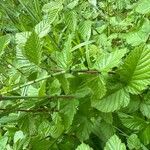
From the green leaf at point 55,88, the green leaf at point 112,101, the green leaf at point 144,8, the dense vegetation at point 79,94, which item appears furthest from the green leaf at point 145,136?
the green leaf at point 144,8

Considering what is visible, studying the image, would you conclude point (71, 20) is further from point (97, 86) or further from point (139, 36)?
point (97, 86)

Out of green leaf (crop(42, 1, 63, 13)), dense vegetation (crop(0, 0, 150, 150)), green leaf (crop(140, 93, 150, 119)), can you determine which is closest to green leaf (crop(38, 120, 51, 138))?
dense vegetation (crop(0, 0, 150, 150))

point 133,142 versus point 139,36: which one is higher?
point 139,36

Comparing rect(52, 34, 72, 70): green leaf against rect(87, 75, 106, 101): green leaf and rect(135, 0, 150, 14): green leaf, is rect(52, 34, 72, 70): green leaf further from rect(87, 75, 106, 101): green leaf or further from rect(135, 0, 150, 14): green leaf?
rect(135, 0, 150, 14): green leaf

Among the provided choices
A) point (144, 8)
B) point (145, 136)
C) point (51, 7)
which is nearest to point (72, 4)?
point (51, 7)

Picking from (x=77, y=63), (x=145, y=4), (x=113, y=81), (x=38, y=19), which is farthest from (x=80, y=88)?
(x=38, y=19)

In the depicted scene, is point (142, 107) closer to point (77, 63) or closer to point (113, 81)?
point (113, 81)

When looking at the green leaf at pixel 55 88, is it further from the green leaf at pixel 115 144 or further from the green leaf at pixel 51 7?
the green leaf at pixel 51 7
